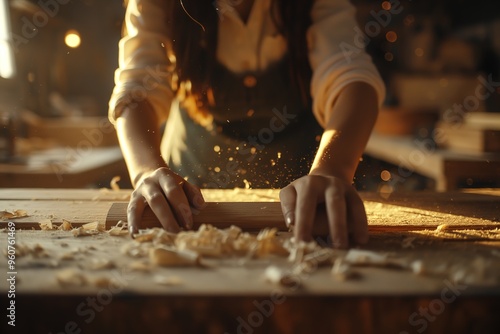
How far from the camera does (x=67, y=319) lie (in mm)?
473

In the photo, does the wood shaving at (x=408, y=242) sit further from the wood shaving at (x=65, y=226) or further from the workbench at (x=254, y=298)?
the wood shaving at (x=65, y=226)

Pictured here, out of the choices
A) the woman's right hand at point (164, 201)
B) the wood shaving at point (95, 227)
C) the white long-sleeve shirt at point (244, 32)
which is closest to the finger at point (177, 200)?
the woman's right hand at point (164, 201)

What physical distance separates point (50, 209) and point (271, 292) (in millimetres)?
593

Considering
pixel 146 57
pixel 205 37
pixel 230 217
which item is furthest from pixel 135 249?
pixel 205 37

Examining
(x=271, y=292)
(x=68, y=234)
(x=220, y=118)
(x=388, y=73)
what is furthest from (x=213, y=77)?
(x=388, y=73)

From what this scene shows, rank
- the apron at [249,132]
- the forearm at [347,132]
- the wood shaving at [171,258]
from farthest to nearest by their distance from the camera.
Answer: the apron at [249,132], the forearm at [347,132], the wood shaving at [171,258]

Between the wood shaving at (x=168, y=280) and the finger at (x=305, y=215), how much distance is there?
20cm

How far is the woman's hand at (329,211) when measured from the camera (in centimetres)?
65

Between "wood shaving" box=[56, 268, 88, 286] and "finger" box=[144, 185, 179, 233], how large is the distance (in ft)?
0.66

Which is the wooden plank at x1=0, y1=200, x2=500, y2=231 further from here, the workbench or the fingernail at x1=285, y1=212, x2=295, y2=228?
the workbench

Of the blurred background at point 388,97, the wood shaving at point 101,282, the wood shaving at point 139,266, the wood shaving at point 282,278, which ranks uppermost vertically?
the wood shaving at point 101,282

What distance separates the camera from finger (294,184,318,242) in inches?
25.8

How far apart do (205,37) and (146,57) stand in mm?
191

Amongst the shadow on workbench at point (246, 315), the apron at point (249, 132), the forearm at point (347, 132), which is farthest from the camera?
the apron at point (249, 132)
